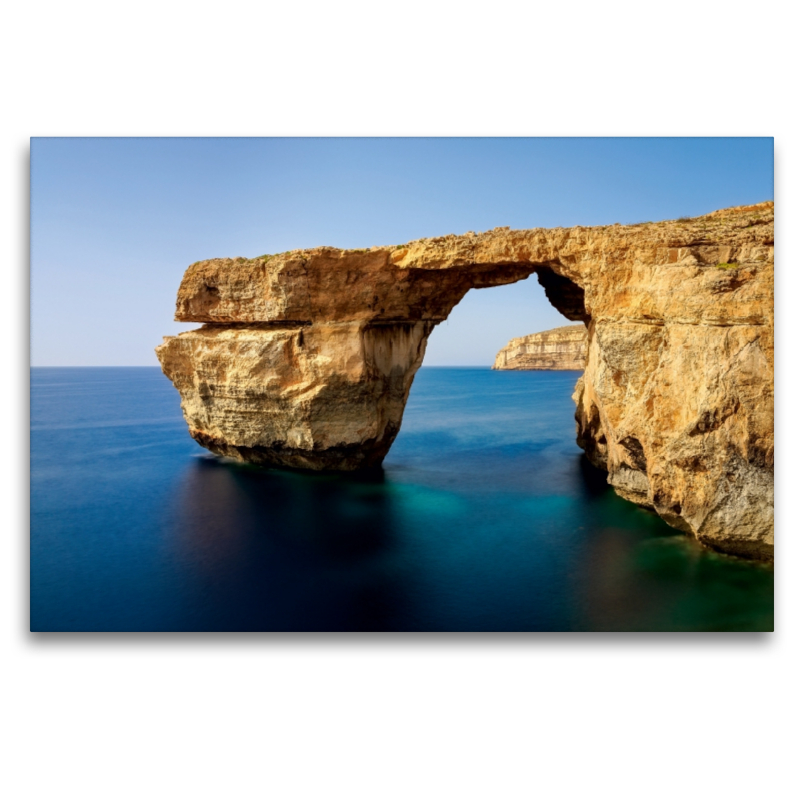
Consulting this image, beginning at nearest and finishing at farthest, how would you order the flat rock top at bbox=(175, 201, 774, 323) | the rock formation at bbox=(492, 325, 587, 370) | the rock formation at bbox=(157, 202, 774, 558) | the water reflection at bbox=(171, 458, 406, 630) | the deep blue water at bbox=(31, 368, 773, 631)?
the deep blue water at bbox=(31, 368, 773, 631), the water reflection at bbox=(171, 458, 406, 630), the rock formation at bbox=(157, 202, 774, 558), the flat rock top at bbox=(175, 201, 774, 323), the rock formation at bbox=(492, 325, 587, 370)

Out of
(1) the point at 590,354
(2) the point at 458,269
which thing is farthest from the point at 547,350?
(2) the point at 458,269

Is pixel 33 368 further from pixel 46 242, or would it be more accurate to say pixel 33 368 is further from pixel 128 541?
pixel 128 541

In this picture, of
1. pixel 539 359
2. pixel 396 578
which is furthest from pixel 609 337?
pixel 539 359

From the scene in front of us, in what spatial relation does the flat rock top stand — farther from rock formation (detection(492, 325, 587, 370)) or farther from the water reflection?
rock formation (detection(492, 325, 587, 370))

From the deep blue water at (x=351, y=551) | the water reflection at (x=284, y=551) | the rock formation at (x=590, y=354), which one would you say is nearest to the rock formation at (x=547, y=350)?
the rock formation at (x=590, y=354)

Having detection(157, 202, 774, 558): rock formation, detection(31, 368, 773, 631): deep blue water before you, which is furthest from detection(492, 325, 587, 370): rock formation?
detection(31, 368, 773, 631): deep blue water
